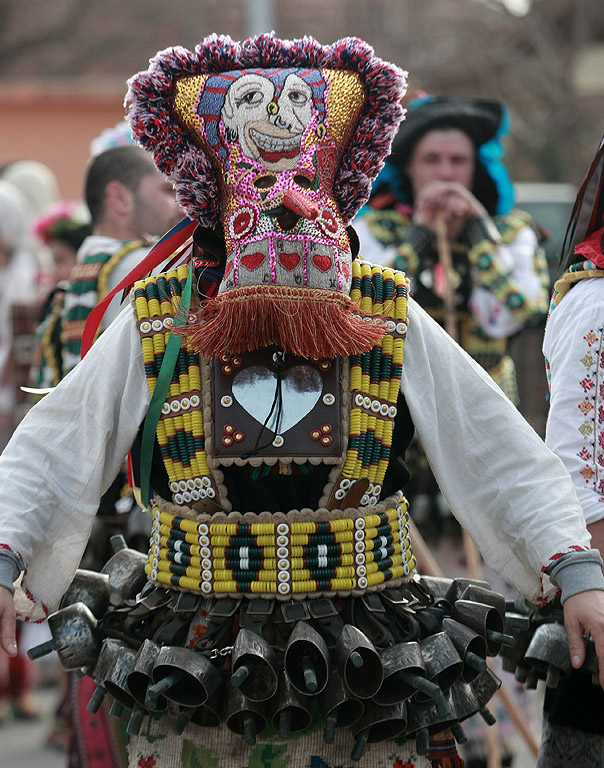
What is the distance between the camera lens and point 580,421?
334 centimetres

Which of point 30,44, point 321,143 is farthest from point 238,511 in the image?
point 30,44

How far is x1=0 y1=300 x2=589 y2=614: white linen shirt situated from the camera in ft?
9.74

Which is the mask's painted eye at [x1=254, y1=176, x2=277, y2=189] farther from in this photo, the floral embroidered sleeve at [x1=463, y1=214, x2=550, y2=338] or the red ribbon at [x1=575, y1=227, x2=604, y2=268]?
the floral embroidered sleeve at [x1=463, y1=214, x2=550, y2=338]

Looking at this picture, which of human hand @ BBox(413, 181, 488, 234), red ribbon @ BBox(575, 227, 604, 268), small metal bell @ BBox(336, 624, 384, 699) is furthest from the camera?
human hand @ BBox(413, 181, 488, 234)

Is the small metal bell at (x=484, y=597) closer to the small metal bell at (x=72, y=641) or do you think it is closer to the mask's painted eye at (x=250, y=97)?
the small metal bell at (x=72, y=641)

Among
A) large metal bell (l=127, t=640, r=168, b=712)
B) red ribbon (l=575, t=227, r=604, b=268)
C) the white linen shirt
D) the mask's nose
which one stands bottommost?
large metal bell (l=127, t=640, r=168, b=712)

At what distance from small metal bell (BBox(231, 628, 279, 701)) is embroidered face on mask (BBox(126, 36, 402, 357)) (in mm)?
645

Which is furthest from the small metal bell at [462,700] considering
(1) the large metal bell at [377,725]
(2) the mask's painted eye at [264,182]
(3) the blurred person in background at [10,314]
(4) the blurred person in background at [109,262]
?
(3) the blurred person in background at [10,314]

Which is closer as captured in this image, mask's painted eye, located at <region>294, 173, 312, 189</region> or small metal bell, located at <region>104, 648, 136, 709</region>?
small metal bell, located at <region>104, 648, 136, 709</region>

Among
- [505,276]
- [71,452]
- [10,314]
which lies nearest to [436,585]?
[71,452]

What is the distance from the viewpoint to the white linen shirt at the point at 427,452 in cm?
297

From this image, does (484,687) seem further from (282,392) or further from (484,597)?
(282,392)

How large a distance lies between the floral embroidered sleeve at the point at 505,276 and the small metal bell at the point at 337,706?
3060 millimetres

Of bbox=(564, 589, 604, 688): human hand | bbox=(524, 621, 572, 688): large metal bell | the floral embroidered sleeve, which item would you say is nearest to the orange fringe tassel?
bbox=(564, 589, 604, 688): human hand
